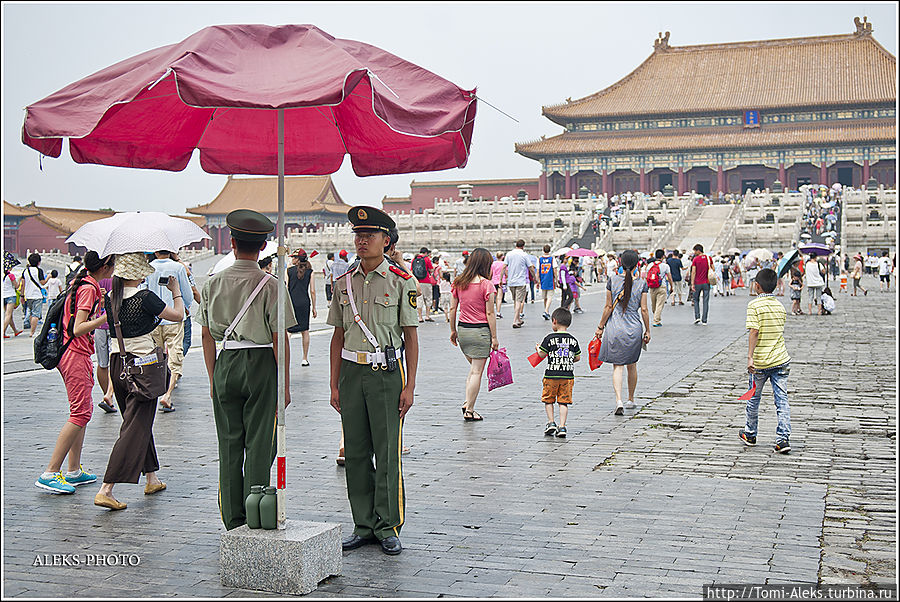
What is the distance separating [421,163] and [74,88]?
2001 mm

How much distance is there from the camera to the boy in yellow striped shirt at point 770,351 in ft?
23.9

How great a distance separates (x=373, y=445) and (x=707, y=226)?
134ft

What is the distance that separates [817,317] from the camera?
65.9 feet

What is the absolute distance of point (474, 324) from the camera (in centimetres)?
870

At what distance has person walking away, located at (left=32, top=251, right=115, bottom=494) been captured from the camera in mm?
6137

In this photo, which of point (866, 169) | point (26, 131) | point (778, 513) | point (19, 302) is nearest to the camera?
point (26, 131)

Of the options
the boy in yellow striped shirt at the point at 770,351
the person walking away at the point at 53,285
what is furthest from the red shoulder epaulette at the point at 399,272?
the person walking away at the point at 53,285

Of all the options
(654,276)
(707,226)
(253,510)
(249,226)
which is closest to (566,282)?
(654,276)

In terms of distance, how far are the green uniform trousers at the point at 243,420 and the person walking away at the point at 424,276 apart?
11.7m

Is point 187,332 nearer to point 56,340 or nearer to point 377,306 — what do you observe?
point 56,340

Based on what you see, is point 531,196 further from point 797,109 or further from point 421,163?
point 421,163

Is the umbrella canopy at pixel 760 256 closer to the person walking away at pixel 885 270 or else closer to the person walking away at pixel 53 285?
the person walking away at pixel 885 270

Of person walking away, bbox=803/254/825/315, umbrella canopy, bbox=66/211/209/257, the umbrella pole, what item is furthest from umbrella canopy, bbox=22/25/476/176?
person walking away, bbox=803/254/825/315

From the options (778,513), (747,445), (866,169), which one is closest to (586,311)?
(747,445)
